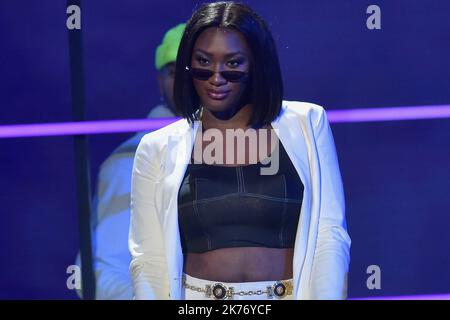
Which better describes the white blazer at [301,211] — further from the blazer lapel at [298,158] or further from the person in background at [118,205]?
the person in background at [118,205]

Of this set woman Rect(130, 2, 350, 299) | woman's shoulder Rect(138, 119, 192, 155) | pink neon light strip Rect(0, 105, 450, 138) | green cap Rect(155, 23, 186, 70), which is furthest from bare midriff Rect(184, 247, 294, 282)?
green cap Rect(155, 23, 186, 70)

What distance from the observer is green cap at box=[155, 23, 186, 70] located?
3.19 meters

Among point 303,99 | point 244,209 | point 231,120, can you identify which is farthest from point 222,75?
point 303,99

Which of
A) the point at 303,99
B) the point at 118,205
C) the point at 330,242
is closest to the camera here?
the point at 330,242

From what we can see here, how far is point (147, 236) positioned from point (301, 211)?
411mm

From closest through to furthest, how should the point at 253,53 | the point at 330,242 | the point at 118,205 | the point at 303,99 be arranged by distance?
the point at 330,242
the point at 253,53
the point at 303,99
the point at 118,205

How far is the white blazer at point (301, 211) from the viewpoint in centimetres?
244

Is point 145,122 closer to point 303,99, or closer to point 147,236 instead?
point 303,99

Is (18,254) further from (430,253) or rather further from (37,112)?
(430,253)

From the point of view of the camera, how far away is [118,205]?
332 cm

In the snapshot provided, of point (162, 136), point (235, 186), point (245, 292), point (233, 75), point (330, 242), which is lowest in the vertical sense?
point (245, 292)

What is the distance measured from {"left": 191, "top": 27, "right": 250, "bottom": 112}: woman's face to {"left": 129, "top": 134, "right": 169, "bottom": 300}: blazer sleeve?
8.8 inches

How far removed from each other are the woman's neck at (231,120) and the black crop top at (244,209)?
0.14m

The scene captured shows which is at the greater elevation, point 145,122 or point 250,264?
point 145,122
